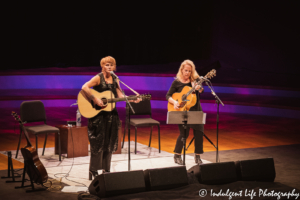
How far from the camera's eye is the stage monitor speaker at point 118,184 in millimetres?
3574

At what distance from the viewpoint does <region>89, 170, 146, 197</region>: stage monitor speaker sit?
11.7 ft

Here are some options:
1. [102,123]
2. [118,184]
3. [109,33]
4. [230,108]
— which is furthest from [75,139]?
[109,33]

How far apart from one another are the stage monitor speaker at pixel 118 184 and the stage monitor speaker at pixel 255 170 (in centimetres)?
107

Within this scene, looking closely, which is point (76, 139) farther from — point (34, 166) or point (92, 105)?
point (34, 166)

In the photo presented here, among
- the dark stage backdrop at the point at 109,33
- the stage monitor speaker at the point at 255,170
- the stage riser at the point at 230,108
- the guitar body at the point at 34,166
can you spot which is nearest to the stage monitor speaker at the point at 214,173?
the stage monitor speaker at the point at 255,170

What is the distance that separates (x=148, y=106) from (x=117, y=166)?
1.46m

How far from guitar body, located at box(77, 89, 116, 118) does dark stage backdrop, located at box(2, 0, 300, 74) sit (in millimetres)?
7133

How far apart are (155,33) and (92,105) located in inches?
341

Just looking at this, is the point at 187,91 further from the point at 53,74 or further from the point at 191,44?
the point at 191,44

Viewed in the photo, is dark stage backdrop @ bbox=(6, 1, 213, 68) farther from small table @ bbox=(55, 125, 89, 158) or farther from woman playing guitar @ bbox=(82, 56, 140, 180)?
woman playing guitar @ bbox=(82, 56, 140, 180)

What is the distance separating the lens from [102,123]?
4.35 metres

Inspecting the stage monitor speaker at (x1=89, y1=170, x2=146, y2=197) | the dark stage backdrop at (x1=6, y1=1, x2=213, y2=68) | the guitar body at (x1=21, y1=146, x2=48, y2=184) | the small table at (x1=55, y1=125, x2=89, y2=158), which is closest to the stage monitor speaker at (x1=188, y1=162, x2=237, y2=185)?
the stage monitor speaker at (x1=89, y1=170, x2=146, y2=197)

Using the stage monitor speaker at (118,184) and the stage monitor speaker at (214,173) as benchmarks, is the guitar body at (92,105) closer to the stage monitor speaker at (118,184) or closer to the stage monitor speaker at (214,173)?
the stage monitor speaker at (118,184)

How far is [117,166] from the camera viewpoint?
5.10 m
